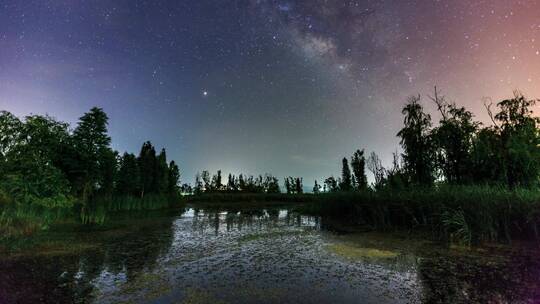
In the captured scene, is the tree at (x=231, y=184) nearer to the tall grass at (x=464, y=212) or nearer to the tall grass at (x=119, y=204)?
the tall grass at (x=119, y=204)

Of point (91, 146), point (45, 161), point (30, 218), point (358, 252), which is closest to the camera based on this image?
point (358, 252)

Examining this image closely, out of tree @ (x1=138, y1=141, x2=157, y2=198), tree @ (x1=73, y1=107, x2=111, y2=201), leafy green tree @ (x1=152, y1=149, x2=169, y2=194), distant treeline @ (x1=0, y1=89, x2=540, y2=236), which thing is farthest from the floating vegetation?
leafy green tree @ (x1=152, y1=149, x2=169, y2=194)

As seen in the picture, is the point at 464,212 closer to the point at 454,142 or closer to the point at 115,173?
the point at 454,142

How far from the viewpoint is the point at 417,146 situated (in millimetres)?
26453

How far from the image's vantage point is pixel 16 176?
1196 centimetres

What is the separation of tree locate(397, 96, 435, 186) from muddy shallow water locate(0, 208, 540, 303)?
1619 centimetres

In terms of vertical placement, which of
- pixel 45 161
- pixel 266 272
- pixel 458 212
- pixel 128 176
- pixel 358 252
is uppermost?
pixel 128 176

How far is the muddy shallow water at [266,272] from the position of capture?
5652mm

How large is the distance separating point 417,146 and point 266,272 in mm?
23791

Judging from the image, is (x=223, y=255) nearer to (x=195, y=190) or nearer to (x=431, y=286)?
(x=431, y=286)

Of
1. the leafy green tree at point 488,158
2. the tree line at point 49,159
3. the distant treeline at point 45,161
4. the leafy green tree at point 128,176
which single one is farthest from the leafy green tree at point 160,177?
the leafy green tree at point 488,158

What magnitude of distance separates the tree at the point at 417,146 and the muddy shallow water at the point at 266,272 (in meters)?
16.2

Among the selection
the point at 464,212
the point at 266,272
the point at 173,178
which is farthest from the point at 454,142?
the point at 173,178

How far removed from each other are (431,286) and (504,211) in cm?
652
